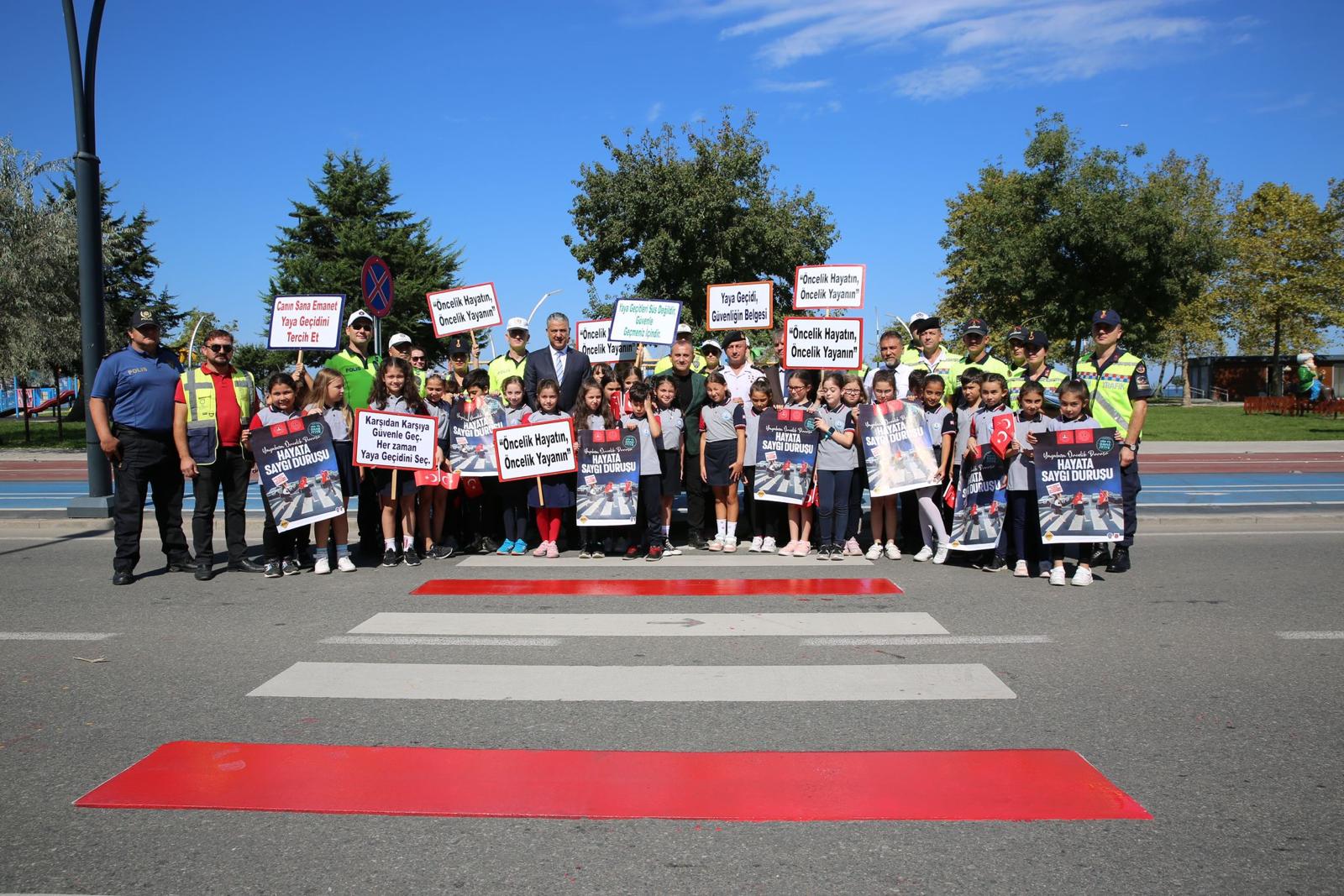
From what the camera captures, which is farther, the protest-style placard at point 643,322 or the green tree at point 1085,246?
the green tree at point 1085,246

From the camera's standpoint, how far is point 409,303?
49312 mm

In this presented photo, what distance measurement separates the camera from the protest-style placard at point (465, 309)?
11750 mm

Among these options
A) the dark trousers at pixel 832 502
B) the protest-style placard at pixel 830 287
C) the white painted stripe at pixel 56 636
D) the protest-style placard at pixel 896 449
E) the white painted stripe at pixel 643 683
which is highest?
the protest-style placard at pixel 830 287

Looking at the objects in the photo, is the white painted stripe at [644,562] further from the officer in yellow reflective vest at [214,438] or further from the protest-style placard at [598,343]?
the protest-style placard at [598,343]

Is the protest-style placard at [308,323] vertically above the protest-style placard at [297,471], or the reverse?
the protest-style placard at [308,323]

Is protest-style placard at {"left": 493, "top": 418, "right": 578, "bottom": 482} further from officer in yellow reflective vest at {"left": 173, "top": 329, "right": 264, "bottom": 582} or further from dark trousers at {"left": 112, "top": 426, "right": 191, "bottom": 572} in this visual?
dark trousers at {"left": 112, "top": 426, "right": 191, "bottom": 572}

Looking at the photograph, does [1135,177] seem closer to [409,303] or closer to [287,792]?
[409,303]

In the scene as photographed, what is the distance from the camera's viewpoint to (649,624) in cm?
669

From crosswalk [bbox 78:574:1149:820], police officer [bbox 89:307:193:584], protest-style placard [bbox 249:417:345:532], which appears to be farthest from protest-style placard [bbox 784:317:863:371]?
police officer [bbox 89:307:193:584]

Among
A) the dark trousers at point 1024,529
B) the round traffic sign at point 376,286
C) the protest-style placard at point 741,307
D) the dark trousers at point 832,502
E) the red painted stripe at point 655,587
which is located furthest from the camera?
the round traffic sign at point 376,286

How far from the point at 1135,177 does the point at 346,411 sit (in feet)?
106

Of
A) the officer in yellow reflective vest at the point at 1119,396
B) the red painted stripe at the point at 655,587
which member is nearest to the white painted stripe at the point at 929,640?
the red painted stripe at the point at 655,587

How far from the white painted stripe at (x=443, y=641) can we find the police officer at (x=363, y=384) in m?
3.04

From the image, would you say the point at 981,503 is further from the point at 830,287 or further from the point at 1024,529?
the point at 830,287
